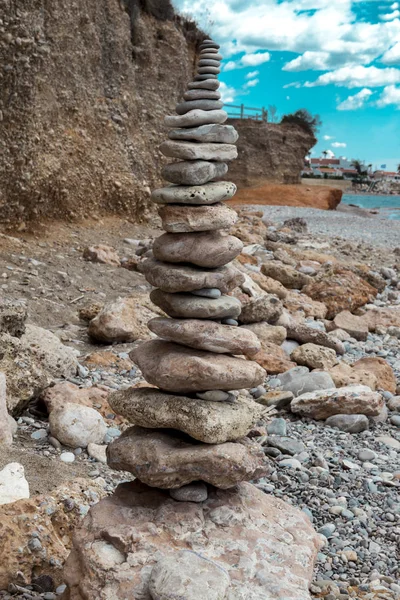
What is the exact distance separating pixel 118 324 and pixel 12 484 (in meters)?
4.58

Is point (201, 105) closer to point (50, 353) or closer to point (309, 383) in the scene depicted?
point (50, 353)

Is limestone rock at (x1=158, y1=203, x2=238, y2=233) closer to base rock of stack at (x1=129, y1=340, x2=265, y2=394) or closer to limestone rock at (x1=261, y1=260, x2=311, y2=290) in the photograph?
base rock of stack at (x1=129, y1=340, x2=265, y2=394)

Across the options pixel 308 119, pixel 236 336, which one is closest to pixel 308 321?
pixel 236 336

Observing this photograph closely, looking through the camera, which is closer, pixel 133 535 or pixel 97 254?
pixel 133 535

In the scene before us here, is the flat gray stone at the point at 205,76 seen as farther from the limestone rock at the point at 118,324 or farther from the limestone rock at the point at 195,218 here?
the limestone rock at the point at 118,324

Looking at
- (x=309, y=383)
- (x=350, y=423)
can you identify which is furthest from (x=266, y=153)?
(x=350, y=423)

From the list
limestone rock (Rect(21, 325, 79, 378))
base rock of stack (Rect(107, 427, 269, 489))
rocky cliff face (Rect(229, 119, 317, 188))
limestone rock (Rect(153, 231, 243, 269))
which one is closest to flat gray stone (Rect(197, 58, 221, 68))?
limestone rock (Rect(153, 231, 243, 269))

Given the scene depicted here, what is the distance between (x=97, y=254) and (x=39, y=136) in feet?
8.54

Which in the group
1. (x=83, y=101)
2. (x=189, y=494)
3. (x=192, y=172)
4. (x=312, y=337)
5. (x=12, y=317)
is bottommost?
(x=312, y=337)

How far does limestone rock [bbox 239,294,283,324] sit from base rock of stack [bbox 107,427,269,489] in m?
6.69

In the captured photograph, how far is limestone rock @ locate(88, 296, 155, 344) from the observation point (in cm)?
940

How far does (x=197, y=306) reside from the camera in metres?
4.41

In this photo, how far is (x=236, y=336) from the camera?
4434 mm

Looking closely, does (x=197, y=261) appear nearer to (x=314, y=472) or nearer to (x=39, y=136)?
(x=314, y=472)
